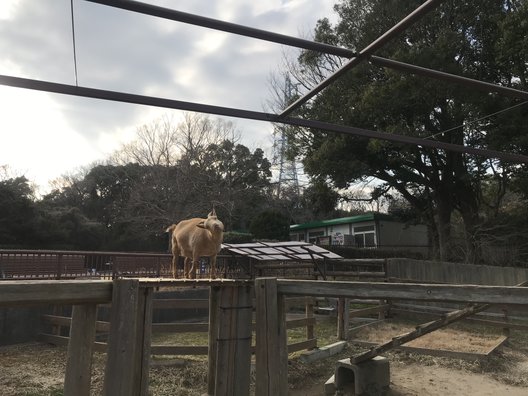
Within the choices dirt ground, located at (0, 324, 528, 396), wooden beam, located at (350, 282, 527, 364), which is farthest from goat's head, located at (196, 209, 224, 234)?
wooden beam, located at (350, 282, 527, 364)

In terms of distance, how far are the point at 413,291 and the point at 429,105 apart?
17767mm

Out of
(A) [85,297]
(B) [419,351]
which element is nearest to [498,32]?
(B) [419,351]

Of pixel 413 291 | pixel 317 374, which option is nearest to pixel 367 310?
pixel 317 374

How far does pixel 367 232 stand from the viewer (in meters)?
28.8

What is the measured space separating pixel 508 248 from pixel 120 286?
65.5 feet

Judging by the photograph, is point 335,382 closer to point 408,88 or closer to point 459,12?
point 408,88

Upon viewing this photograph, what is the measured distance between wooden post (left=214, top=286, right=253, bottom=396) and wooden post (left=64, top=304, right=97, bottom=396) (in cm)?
94

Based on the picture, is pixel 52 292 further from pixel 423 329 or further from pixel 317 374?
pixel 317 374

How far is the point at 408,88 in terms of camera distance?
703 inches

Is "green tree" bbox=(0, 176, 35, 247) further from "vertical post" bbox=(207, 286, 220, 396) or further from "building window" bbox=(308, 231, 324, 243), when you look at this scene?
"vertical post" bbox=(207, 286, 220, 396)

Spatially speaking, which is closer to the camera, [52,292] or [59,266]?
[52,292]

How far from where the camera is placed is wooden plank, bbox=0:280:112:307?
215 centimetres

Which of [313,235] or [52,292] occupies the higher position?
[313,235]

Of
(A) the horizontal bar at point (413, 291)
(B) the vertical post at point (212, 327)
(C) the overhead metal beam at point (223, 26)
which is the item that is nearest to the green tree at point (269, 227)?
(B) the vertical post at point (212, 327)
